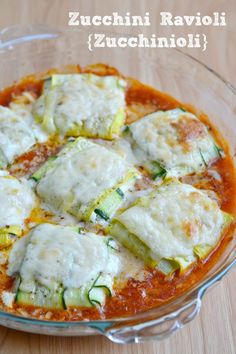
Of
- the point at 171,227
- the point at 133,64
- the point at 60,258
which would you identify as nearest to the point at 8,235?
the point at 60,258

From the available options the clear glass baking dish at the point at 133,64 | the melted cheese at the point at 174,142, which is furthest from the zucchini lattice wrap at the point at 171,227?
the clear glass baking dish at the point at 133,64

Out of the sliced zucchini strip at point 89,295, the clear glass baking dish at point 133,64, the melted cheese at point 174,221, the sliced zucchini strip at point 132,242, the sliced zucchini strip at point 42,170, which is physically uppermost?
the clear glass baking dish at point 133,64

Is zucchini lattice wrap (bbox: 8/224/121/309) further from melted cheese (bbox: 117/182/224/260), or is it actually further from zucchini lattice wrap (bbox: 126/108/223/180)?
zucchini lattice wrap (bbox: 126/108/223/180)

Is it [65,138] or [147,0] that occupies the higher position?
[147,0]

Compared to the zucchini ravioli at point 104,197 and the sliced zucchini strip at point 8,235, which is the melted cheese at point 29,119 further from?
the sliced zucchini strip at point 8,235

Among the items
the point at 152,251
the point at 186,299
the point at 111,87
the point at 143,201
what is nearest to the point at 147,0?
the point at 111,87

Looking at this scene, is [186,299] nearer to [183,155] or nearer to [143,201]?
[143,201]

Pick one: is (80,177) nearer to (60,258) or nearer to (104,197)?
(104,197)
